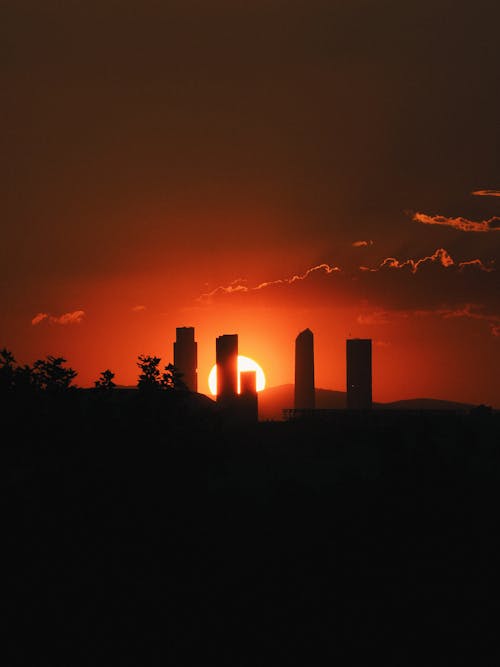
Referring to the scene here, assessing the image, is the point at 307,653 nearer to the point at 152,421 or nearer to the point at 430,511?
the point at 430,511

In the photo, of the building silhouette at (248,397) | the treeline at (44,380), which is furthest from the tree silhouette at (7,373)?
the building silhouette at (248,397)

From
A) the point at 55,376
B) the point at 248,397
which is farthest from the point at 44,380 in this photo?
the point at 248,397

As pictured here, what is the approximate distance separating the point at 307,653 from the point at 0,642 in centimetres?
2019

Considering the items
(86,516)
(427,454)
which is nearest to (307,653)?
(86,516)

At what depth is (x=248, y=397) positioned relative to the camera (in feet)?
556

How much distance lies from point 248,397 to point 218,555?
90775 millimetres

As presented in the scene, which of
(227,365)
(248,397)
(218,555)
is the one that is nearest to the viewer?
(218,555)

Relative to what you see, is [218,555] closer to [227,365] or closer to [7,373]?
[7,373]

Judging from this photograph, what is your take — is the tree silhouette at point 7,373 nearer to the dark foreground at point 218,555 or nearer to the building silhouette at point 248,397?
the dark foreground at point 218,555

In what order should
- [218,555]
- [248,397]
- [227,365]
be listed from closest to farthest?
[218,555], [248,397], [227,365]

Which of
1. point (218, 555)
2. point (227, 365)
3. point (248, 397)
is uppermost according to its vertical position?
point (227, 365)

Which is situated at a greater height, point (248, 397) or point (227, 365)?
point (227, 365)

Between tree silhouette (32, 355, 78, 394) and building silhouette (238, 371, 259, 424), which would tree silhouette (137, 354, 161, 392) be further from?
building silhouette (238, 371, 259, 424)

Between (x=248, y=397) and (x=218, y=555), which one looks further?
(x=248, y=397)
